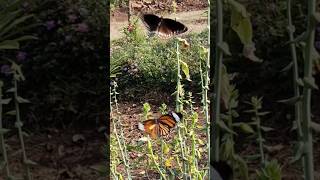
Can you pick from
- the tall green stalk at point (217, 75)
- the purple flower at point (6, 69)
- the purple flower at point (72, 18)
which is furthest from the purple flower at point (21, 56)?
the tall green stalk at point (217, 75)

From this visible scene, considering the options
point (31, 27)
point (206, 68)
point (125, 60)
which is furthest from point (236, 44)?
point (31, 27)

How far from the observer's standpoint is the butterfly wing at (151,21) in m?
1.59

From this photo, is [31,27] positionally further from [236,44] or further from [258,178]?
[258,178]

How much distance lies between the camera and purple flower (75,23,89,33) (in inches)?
79.0

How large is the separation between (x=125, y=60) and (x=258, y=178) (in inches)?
18.6

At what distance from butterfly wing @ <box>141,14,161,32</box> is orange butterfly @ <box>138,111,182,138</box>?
227mm

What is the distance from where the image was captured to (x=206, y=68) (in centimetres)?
158

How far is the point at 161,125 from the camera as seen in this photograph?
162 cm

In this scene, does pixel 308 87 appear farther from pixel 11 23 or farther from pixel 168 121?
pixel 11 23

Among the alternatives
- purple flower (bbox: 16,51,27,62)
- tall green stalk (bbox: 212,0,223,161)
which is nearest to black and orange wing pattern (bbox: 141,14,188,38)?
tall green stalk (bbox: 212,0,223,161)

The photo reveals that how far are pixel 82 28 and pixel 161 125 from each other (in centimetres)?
55

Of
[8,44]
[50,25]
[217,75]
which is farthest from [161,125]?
[50,25]

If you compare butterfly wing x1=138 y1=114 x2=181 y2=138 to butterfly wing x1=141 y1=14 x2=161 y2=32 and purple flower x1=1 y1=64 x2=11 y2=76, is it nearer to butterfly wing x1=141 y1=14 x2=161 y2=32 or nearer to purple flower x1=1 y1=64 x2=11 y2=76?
butterfly wing x1=141 y1=14 x2=161 y2=32

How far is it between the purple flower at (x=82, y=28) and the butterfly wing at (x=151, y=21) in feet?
1.49
